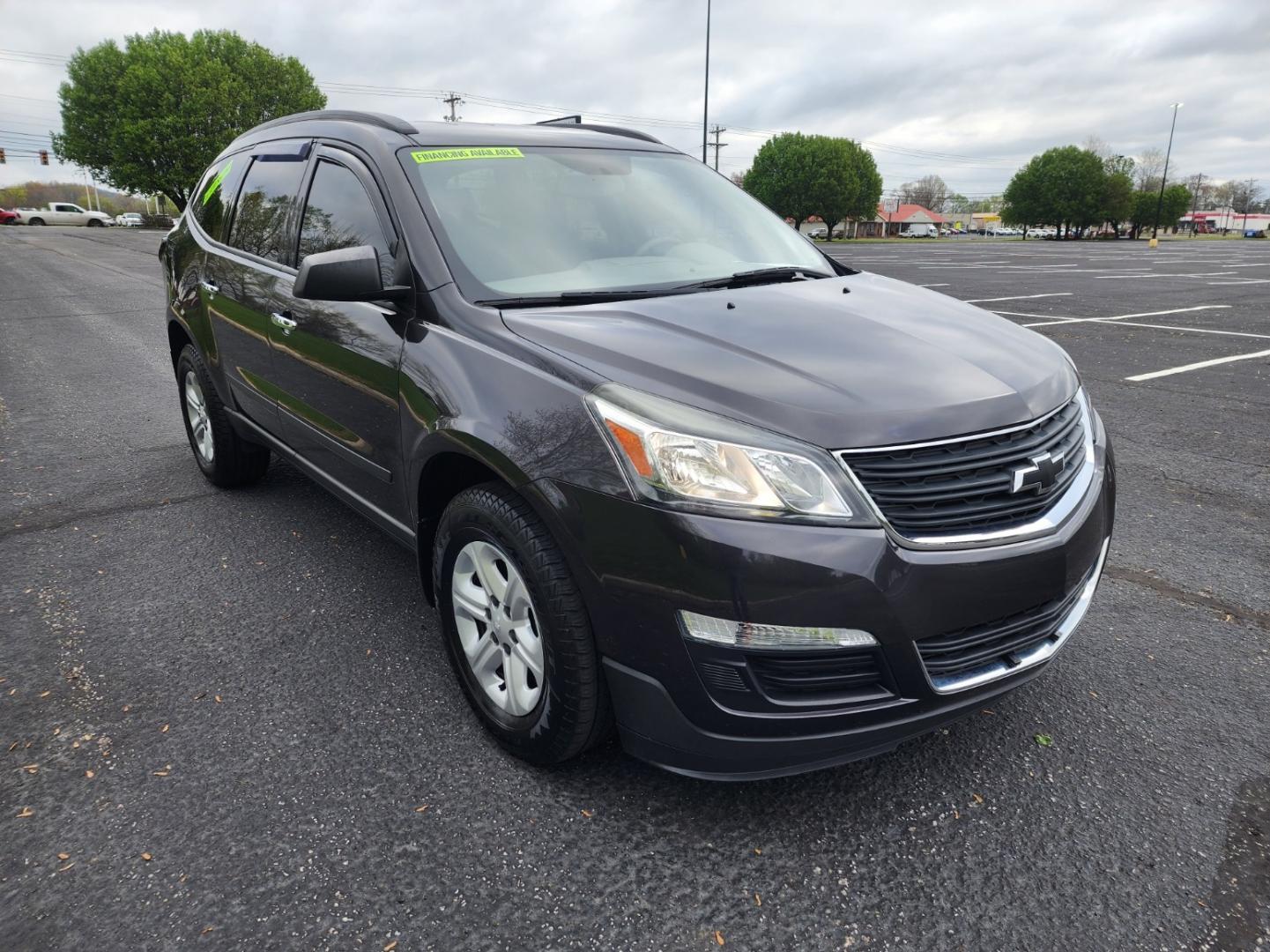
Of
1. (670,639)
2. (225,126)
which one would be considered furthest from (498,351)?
(225,126)

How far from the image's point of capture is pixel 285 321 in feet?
11.1

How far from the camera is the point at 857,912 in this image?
1.94m

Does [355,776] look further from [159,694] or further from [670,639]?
[670,639]

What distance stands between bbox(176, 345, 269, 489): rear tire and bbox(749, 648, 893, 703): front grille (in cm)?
332

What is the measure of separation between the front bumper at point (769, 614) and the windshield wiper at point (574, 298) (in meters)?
0.73

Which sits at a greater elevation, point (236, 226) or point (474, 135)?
point (474, 135)

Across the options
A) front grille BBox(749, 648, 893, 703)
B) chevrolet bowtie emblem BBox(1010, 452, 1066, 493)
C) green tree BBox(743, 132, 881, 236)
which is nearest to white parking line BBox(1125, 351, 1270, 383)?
chevrolet bowtie emblem BBox(1010, 452, 1066, 493)

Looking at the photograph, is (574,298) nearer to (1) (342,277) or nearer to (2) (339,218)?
(1) (342,277)

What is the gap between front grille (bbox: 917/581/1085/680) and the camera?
6.49ft

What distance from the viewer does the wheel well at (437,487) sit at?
96.2 inches

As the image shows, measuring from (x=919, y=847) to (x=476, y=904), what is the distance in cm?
→ 106

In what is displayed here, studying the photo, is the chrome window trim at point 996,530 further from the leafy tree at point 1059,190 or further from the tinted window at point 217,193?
the leafy tree at point 1059,190

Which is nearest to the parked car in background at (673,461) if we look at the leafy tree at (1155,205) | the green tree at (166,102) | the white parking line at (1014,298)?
the white parking line at (1014,298)

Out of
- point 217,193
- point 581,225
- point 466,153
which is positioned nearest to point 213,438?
point 217,193
